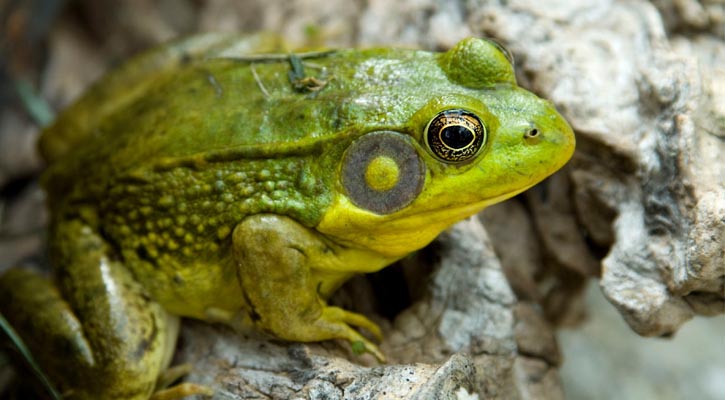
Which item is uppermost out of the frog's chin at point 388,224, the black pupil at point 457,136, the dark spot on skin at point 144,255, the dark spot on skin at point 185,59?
the dark spot on skin at point 185,59

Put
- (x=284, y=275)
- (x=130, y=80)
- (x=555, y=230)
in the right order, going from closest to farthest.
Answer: (x=284, y=275), (x=555, y=230), (x=130, y=80)

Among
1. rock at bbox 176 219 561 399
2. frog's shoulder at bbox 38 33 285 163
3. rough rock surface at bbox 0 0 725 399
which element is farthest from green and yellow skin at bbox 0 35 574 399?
frog's shoulder at bbox 38 33 285 163

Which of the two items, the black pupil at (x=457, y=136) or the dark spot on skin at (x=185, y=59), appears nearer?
the black pupil at (x=457, y=136)

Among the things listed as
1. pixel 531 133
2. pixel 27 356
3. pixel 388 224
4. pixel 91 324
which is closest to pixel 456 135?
pixel 531 133

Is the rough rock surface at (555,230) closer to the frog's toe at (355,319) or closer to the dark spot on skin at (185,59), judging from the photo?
the frog's toe at (355,319)

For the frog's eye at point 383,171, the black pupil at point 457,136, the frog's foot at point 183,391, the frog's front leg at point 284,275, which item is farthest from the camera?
the frog's foot at point 183,391

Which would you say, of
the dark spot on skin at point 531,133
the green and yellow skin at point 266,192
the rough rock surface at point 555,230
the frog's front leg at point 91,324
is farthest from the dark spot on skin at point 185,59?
the dark spot on skin at point 531,133

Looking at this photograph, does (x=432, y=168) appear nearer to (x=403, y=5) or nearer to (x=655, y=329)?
(x=655, y=329)

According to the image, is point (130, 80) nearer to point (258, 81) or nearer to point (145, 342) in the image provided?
point (258, 81)

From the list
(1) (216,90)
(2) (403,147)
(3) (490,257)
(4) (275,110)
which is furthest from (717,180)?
(1) (216,90)
